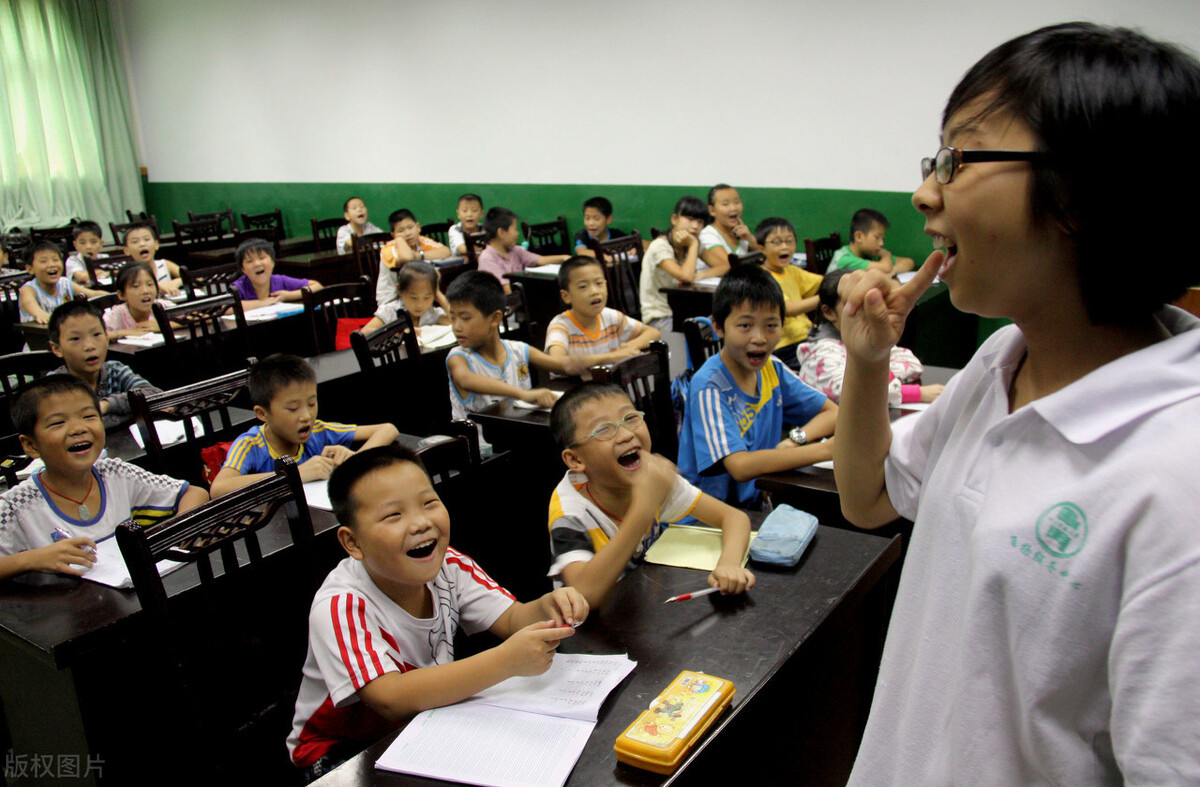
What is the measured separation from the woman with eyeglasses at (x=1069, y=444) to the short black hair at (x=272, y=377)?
1.76 m

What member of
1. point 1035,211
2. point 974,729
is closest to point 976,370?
point 1035,211

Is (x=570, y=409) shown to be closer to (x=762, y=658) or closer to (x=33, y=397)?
(x=762, y=658)

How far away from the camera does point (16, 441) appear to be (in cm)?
241

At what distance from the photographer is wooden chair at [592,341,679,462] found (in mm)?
2221

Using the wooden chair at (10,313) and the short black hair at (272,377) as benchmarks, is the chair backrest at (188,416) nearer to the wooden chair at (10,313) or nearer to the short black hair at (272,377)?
the short black hair at (272,377)

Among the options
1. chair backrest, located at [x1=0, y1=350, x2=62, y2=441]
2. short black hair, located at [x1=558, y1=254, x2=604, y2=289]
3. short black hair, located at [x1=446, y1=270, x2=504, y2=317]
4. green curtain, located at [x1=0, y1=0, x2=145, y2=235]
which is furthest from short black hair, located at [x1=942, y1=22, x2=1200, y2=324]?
green curtain, located at [x1=0, y1=0, x2=145, y2=235]

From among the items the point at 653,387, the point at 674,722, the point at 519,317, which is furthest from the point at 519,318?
the point at 674,722

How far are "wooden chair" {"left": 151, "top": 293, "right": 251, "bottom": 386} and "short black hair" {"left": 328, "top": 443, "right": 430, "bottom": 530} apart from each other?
2.45 m

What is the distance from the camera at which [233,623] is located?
1.44 meters

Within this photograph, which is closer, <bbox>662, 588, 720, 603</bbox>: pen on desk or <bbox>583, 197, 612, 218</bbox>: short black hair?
<bbox>662, 588, 720, 603</bbox>: pen on desk

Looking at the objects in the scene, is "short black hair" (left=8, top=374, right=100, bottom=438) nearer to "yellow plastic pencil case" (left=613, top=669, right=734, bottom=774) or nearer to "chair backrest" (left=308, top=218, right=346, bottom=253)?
"yellow plastic pencil case" (left=613, top=669, right=734, bottom=774)

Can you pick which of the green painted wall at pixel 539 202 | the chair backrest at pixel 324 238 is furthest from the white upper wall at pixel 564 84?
the chair backrest at pixel 324 238

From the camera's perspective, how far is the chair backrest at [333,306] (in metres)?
3.88

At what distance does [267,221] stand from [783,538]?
8.55 metres
